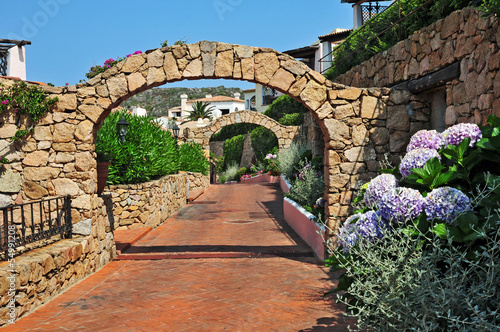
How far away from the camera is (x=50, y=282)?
550 centimetres

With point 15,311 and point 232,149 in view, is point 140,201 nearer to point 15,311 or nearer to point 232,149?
point 15,311

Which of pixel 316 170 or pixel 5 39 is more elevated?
pixel 5 39

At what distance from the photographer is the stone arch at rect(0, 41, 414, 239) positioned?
690 centimetres

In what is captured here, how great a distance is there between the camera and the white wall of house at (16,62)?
13992 millimetres

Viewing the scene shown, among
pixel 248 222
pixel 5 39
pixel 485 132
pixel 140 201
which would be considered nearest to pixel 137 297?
pixel 485 132

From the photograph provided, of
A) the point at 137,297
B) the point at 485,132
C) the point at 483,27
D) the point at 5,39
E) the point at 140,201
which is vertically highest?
the point at 5,39

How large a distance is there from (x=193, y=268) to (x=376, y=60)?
5378 mm

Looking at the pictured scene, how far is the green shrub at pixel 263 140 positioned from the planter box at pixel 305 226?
1820 cm

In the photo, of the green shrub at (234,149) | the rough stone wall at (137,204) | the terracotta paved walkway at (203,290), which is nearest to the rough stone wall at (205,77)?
the terracotta paved walkway at (203,290)

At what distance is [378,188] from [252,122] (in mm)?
22563

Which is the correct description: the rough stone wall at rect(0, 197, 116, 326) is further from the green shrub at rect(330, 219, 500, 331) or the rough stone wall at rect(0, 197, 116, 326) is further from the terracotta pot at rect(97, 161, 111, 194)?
the green shrub at rect(330, 219, 500, 331)

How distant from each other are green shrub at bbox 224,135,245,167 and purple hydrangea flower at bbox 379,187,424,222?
34616mm

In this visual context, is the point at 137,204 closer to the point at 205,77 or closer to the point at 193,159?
the point at 205,77

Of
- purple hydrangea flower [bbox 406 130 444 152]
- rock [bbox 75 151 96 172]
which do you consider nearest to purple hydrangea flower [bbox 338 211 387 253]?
purple hydrangea flower [bbox 406 130 444 152]
